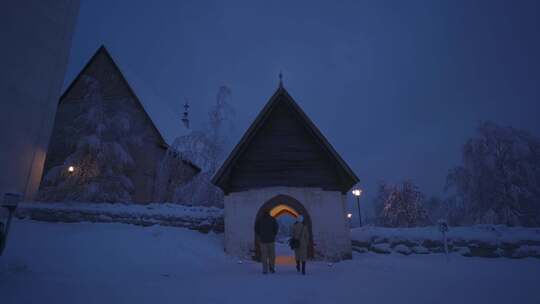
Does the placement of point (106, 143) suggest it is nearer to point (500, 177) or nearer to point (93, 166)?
point (93, 166)

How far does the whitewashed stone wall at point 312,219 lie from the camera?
10.5m

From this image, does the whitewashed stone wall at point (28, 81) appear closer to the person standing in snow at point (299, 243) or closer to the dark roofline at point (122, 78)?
the dark roofline at point (122, 78)

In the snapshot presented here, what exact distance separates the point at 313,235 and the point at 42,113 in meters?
10.8

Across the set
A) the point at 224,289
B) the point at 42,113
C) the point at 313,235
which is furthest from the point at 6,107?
the point at 313,235

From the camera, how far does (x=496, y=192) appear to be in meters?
17.5

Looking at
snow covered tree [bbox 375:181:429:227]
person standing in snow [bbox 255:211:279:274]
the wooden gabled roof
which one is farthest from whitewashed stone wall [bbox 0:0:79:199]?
snow covered tree [bbox 375:181:429:227]

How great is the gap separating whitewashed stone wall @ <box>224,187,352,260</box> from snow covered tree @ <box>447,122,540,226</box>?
12.5m

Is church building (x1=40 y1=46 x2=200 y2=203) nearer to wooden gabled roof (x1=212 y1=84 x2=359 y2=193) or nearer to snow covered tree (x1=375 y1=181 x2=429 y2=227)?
wooden gabled roof (x1=212 y1=84 x2=359 y2=193)

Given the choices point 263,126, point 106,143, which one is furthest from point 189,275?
point 106,143

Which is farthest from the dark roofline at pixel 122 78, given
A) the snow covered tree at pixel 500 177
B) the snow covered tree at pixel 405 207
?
the snow covered tree at pixel 405 207

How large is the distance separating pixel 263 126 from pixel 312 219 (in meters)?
4.53

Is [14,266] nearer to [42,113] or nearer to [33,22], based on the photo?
[42,113]

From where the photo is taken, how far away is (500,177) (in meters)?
17.5

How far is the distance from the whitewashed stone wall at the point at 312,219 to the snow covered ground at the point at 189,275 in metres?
0.66
